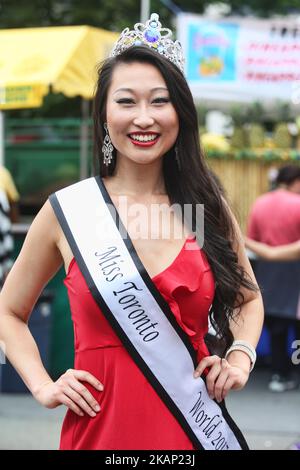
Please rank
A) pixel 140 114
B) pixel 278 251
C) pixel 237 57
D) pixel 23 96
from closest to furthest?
pixel 140 114, pixel 278 251, pixel 23 96, pixel 237 57

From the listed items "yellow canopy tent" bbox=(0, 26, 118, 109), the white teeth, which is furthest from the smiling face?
"yellow canopy tent" bbox=(0, 26, 118, 109)

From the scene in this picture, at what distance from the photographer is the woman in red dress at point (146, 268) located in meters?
2.18

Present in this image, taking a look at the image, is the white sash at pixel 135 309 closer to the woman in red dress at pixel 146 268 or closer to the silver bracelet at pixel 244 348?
the woman in red dress at pixel 146 268

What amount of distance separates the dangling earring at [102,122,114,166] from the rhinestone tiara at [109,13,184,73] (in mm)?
215

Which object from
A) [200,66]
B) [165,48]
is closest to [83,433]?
[165,48]

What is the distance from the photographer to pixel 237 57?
978 centimetres

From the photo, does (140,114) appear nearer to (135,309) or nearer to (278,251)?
(135,309)

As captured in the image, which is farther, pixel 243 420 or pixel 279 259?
pixel 279 259

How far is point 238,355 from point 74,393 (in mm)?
454

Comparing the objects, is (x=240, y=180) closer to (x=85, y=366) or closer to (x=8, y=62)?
(x=8, y=62)

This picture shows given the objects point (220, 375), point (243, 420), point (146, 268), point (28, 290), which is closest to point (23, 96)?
point (243, 420)

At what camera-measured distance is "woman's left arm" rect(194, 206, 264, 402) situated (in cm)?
222

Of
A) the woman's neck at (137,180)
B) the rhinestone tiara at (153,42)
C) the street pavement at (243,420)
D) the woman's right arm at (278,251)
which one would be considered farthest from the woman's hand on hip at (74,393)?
the woman's right arm at (278,251)
